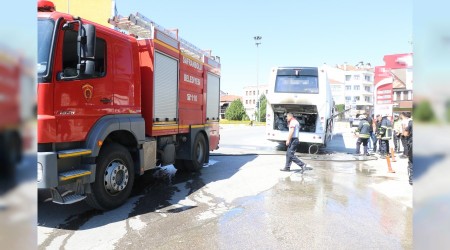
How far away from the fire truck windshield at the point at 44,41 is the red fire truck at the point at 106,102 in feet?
0.04

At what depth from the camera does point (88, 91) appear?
4.64 m

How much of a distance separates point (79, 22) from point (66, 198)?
7.65 feet

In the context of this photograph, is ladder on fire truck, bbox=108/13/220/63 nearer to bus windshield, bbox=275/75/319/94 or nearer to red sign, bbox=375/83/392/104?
bus windshield, bbox=275/75/319/94

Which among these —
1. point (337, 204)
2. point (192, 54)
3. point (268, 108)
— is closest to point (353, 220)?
point (337, 204)

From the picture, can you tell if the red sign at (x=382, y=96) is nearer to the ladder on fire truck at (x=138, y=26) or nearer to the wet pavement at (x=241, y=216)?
the wet pavement at (x=241, y=216)

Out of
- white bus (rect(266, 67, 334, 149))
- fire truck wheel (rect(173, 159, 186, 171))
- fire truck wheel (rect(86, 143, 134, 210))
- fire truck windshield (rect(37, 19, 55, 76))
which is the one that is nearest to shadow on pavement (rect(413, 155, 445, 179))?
fire truck windshield (rect(37, 19, 55, 76))

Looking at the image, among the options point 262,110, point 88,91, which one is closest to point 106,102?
point 88,91

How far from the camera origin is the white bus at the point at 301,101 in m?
13.0

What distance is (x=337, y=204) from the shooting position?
19.2ft

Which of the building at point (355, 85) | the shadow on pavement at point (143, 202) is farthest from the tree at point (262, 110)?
the shadow on pavement at point (143, 202)

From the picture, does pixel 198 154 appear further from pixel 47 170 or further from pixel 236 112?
pixel 236 112

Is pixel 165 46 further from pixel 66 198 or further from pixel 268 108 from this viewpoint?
pixel 268 108

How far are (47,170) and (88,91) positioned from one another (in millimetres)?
1266

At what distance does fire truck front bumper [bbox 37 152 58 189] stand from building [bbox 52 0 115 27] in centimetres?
328
